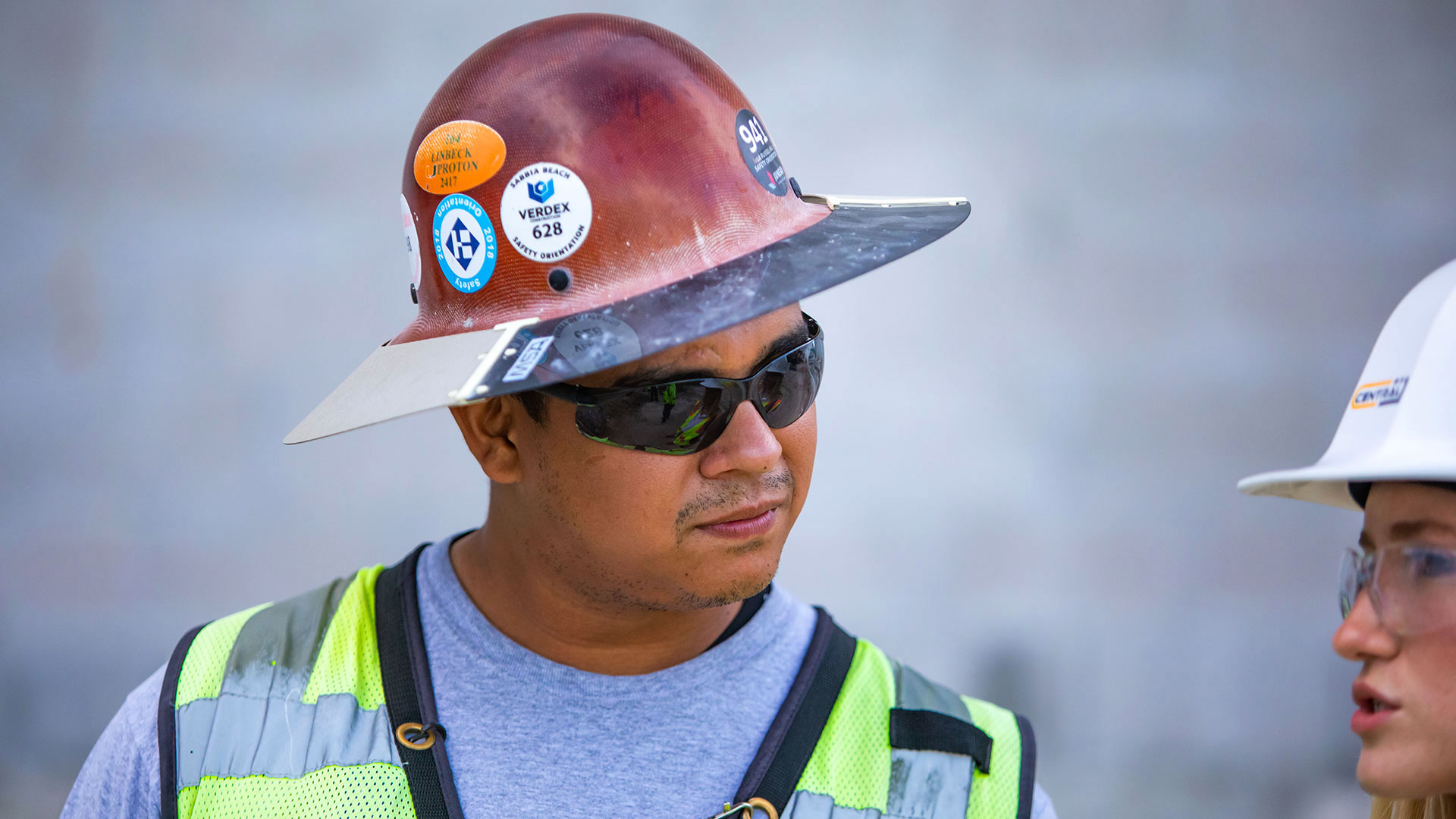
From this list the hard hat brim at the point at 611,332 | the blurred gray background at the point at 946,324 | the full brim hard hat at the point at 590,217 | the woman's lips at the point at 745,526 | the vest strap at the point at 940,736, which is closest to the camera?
the hard hat brim at the point at 611,332

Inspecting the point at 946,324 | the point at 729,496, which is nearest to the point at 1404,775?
the point at 729,496

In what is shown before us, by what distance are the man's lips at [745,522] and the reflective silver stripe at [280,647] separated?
2.66 ft

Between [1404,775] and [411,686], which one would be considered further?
[411,686]

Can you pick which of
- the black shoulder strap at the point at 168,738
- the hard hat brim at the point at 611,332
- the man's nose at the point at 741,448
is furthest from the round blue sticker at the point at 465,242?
the black shoulder strap at the point at 168,738

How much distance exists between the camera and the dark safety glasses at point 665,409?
1.81 metres

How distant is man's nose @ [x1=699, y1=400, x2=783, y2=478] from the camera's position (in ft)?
6.12

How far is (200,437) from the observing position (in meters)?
3.71

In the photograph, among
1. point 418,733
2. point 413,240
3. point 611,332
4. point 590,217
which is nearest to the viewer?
point 611,332

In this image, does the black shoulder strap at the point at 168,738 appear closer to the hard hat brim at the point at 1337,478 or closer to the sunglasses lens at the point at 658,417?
the sunglasses lens at the point at 658,417

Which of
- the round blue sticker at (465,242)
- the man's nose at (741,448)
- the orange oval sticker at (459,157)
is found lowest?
the man's nose at (741,448)

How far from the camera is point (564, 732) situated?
6.58 feet

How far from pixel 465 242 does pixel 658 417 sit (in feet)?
1.53

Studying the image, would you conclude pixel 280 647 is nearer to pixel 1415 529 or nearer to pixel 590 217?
pixel 590 217

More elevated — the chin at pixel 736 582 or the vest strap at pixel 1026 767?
the chin at pixel 736 582
